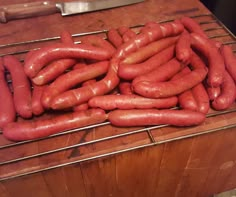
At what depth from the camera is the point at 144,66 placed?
126cm

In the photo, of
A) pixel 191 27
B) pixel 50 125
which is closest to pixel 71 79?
pixel 50 125

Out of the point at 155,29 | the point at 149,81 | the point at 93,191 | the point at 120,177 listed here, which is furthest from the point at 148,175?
the point at 155,29

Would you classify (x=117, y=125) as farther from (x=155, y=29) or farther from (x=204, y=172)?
(x=204, y=172)

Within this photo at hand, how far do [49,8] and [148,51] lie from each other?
103 centimetres

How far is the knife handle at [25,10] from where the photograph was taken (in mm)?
1839

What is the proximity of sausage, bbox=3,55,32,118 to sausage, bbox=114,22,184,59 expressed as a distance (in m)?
0.49

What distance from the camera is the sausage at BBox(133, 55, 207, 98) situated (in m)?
1.17

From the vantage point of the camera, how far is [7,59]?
1.41 meters

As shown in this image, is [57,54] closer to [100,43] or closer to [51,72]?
[51,72]

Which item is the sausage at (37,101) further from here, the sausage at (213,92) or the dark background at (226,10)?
the dark background at (226,10)

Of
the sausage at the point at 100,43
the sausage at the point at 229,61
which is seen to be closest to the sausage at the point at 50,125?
the sausage at the point at 100,43

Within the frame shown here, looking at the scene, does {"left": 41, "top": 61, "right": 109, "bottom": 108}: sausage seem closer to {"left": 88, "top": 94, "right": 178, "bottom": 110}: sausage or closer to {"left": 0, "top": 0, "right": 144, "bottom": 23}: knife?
{"left": 88, "top": 94, "right": 178, "bottom": 110}: sausage

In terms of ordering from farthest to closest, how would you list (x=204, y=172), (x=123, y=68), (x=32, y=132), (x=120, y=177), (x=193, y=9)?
1. (x=193, y=9)
2. (x=204, y=172)
3. (x=120, y=177)
4. (x=123, y=68)
5. (x=32, y=132)

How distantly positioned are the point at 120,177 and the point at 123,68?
1.95 ft
